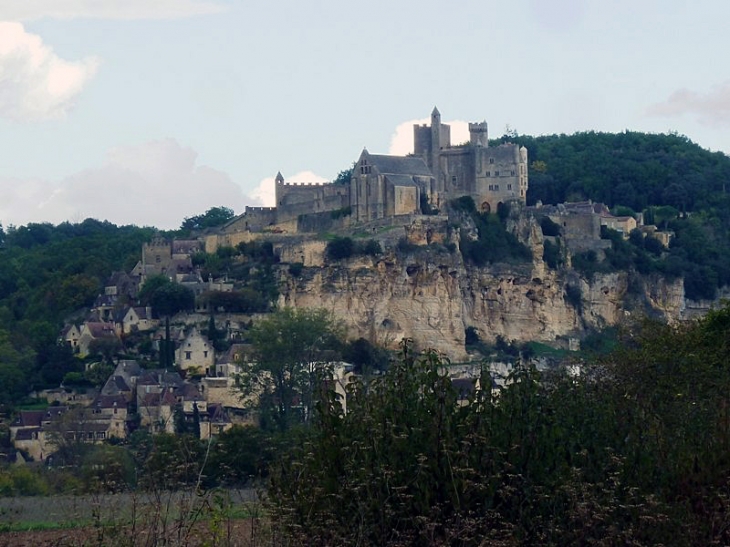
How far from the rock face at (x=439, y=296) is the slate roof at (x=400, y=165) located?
3400 millimetres

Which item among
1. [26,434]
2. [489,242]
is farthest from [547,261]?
[26,434]

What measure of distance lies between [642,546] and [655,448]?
5.93 ft

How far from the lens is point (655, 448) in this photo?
1725 cm

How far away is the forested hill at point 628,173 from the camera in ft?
278

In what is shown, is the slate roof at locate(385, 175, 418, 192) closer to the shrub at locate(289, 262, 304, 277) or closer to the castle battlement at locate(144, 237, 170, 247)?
the shrub at locate(289, 262, 304, 277)

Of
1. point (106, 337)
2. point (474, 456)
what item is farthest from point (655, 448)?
point (106, 337)

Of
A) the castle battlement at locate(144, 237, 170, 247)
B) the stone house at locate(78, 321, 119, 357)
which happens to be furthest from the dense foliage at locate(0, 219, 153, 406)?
the castle battlement at locate(144, 237, 170, 247)

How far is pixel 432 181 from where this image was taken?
6719 centimetres

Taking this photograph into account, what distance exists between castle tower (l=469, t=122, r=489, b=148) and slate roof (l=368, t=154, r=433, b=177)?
364 cm

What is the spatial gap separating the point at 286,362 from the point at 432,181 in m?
16.4

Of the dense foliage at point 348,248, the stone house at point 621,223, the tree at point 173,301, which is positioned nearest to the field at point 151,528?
the tree at point 173,301

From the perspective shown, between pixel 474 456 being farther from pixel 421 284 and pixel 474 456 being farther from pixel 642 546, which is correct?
pixel 421 284

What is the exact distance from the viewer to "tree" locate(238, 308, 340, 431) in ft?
163

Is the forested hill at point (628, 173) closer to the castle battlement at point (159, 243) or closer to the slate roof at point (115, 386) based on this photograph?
the castle battlement at point (159, 243)
